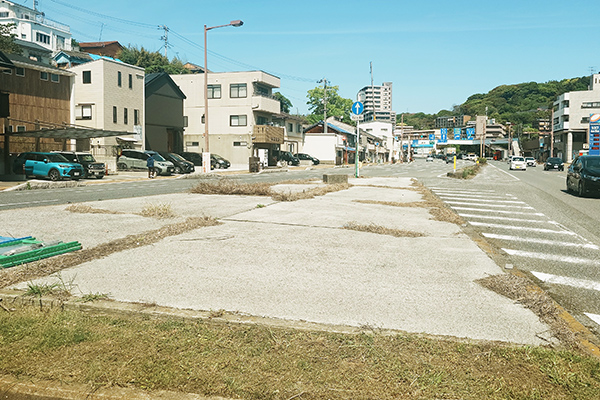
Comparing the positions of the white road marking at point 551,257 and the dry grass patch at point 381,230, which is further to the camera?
the dry grass patch at point 381,230

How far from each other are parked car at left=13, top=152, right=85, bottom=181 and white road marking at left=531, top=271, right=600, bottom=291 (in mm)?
26909

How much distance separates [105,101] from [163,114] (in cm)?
1092

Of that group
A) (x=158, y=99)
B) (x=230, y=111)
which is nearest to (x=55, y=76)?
(x=158, y=99)

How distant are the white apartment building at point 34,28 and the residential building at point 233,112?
4876cm

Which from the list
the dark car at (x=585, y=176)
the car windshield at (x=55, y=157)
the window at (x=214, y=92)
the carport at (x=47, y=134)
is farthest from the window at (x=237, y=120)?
the dark car at (x=585, y=176)

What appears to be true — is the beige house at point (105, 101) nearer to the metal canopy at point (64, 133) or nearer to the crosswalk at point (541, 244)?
the metal canopy at point (64, 133)

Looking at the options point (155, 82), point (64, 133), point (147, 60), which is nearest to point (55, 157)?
point (64, 133)

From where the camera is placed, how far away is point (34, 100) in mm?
34594

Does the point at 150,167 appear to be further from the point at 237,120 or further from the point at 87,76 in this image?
the point at 237,120

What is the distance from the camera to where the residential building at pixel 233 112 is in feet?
195

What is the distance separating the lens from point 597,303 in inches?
201

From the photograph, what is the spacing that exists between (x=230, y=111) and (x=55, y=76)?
26.1m

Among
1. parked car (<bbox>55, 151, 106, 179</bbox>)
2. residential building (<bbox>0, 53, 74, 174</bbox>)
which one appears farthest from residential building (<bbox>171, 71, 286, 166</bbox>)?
parked car (<bbox>55, 151, 106, 179</bbox>)

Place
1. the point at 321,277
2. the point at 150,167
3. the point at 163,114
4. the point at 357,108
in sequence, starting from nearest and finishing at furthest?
the point at 321,277 → the point at 357,108 → the point at 150,167 → the point at 163,114
